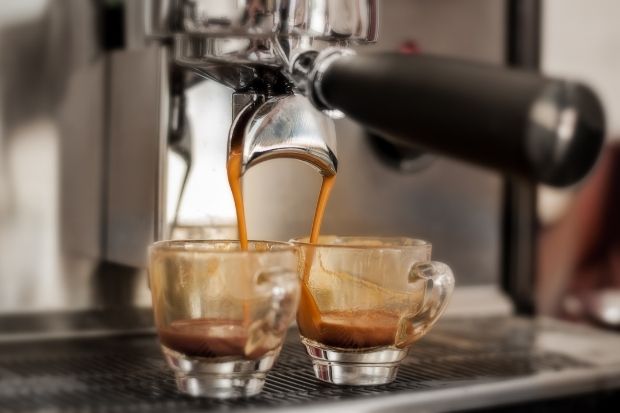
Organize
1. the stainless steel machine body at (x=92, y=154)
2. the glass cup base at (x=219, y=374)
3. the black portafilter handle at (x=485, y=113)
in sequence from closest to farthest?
the black portafilter handle at (x=485, y=113)
the glass cup base at (x=219, y=374)
the stainless steel machine body at (x=92, y=154)

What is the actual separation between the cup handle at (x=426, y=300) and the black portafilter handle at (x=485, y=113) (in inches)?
4.3

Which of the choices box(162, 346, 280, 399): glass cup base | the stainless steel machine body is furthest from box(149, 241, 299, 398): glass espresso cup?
the stainless steel machine body

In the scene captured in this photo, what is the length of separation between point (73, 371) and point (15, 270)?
11 cm

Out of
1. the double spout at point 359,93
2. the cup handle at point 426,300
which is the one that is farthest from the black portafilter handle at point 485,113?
the cup handle at point 426,300

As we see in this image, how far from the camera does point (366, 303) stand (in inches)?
19.1

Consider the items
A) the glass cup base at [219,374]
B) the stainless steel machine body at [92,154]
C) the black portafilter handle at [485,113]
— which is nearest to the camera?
the black portafilter handle at [485,113]

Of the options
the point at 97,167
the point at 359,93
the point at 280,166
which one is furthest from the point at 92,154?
the point at 359,93

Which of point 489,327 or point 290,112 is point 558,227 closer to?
point 489,327

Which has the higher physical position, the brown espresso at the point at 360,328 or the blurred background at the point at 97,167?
the blurred background at the point at 97,167

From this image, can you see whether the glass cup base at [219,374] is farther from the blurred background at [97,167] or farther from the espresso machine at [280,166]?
the blurred background at [97,167]

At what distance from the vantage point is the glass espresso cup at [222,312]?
0.44 metres

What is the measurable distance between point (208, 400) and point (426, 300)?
12 cm

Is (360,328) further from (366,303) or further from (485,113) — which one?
(485,113)

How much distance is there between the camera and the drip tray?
44 cm
